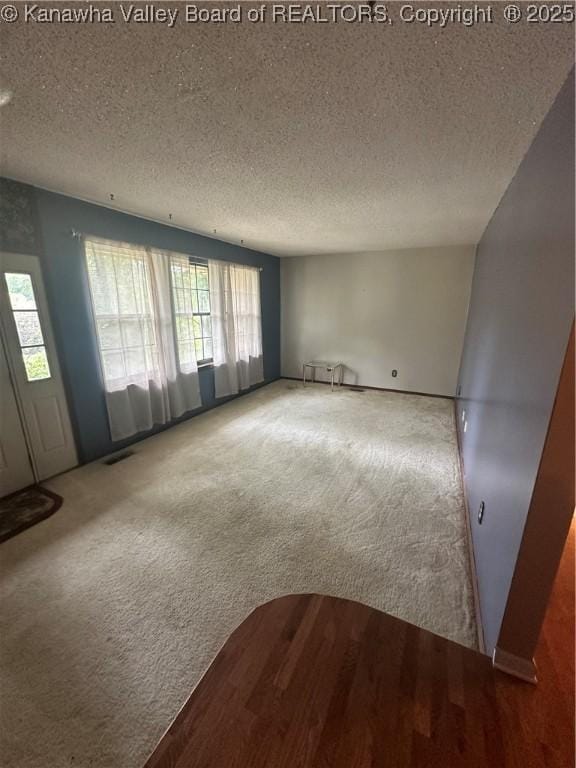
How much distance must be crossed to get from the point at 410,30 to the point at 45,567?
9.22 ft

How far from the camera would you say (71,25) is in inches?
35.3

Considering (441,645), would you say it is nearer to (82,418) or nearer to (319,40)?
(319,40)

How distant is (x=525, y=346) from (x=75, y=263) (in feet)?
10.4

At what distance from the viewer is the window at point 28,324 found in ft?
7.30

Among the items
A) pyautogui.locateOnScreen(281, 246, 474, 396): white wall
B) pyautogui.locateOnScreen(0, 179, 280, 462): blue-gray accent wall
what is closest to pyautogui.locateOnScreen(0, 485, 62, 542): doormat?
pyautogui.locateOnScreen(0, 179, 280, 462): blue-gray accent wall

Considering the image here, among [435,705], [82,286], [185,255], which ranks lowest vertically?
[435,705]

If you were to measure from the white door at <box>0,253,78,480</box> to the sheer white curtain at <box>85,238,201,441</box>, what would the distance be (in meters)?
0.39

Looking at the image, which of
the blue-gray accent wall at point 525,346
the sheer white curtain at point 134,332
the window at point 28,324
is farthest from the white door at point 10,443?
the blue-gray accent wall at point 525,346

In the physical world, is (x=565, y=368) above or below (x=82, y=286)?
below

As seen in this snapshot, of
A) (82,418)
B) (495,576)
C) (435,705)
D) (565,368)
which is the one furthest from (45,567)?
(565,368)

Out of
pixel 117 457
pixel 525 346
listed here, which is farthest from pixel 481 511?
pixel 117 457

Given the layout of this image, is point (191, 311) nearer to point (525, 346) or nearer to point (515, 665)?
point (525, 346)

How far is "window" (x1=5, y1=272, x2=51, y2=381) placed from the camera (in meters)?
2.22

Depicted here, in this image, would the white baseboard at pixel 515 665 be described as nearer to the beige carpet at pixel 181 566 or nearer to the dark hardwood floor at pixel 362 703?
the dark hardwood floor at pixel 362 703
